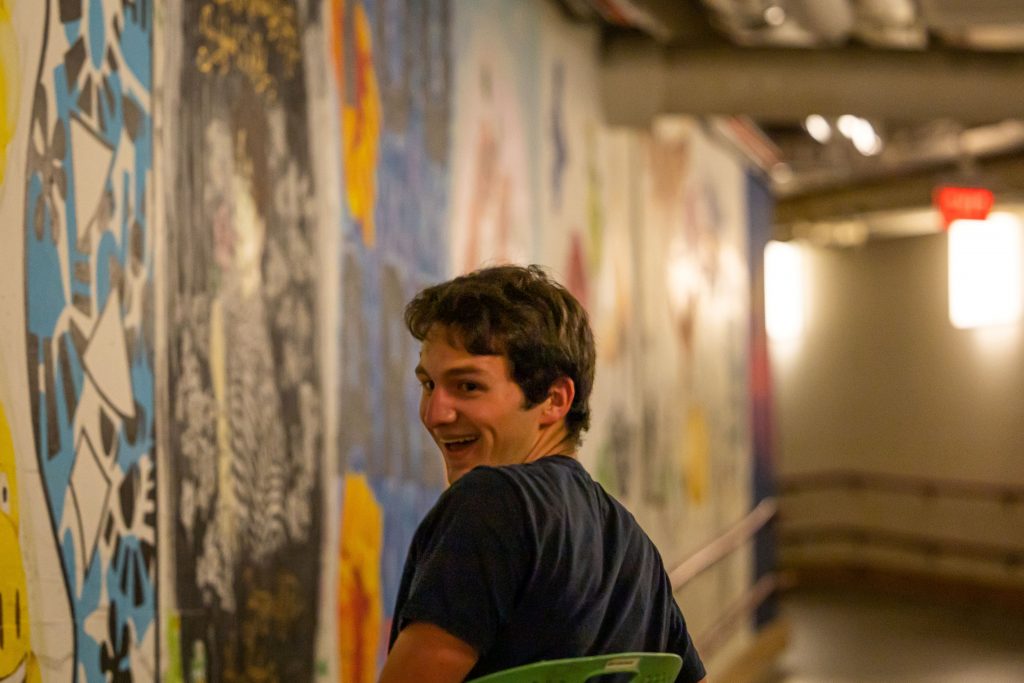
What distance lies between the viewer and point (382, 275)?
3.97 m

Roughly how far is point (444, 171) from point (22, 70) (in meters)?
2.24

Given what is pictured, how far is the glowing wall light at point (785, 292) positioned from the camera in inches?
559

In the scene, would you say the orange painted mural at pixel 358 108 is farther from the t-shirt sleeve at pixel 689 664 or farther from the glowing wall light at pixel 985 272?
the glowing wall light at pixel 985 272

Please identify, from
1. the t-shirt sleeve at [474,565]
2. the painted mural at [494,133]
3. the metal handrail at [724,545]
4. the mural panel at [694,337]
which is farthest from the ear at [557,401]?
the mural panel at [694,337]

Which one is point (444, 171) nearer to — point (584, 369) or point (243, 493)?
point (243, 493)

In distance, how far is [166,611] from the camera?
2840 millimetres

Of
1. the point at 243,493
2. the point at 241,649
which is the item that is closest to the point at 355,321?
the point at 243,493

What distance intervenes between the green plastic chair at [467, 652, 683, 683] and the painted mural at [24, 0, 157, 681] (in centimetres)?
110

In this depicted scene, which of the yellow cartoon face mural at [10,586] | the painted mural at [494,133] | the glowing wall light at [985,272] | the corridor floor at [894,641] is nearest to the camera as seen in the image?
the yellow cartoon face mural at [10,586]

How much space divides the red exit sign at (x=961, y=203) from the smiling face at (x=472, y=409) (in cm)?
701

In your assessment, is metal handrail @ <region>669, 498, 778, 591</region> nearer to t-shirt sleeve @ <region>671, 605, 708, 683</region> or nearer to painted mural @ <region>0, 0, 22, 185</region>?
t-shirt sleeve @ <region>671, 605, 708, 683</region>

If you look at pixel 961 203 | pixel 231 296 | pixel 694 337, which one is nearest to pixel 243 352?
pixel 231 296

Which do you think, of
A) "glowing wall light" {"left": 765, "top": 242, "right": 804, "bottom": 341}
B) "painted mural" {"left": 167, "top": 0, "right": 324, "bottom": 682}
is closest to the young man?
"painted mural" {"left": 167, "top": 0, "right": 324, "bottom": 682}

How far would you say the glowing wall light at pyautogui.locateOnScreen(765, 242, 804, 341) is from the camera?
14.2m
